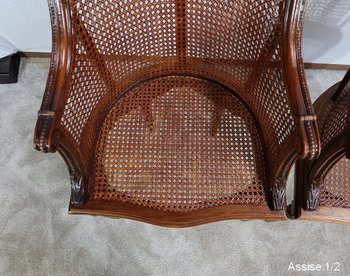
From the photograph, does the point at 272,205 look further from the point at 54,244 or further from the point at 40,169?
the point at 40,169

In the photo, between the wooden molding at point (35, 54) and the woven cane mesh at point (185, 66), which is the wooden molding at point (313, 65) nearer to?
the wooden molding at point (35, 54)

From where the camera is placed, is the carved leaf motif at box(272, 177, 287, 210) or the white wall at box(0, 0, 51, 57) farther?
the white wall at box(0, 0, 51, 57)

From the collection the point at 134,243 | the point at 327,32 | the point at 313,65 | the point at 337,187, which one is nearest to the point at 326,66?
the point at 313,65

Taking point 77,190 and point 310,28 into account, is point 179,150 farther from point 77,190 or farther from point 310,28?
point 310,28

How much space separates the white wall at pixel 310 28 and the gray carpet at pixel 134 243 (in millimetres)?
569

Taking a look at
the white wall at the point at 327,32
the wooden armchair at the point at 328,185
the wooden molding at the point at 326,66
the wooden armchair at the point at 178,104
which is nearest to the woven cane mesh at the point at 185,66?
the wooden armchair at the point at 178,104

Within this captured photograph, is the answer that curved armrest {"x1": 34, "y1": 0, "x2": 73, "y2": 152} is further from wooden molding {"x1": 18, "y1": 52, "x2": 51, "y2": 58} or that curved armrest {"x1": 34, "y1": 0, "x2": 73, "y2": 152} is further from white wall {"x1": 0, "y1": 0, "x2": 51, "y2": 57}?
wooden molding {"x1": 18, "y1": 52, "x2": 51, "y2": 58}

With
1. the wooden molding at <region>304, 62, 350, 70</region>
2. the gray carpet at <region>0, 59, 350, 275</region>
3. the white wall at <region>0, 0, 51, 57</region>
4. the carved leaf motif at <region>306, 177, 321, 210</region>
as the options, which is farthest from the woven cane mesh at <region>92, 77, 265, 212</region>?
the wooden molding at <region>304, 62, 350, 70</region>

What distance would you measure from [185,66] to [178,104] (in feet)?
0.40

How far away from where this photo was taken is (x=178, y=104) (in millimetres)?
1021

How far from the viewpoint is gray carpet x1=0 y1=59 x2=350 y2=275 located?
4.17ft

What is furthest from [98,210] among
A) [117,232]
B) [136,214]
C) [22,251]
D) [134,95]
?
[22,251]

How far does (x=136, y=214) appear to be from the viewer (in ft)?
2.92

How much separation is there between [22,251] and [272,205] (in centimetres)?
91
